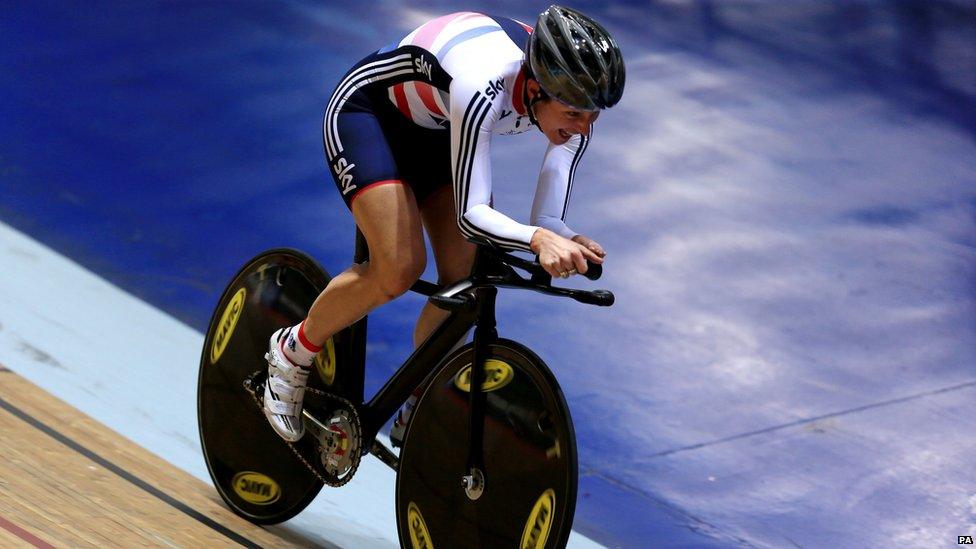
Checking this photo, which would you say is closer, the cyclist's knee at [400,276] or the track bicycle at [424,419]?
the track bicycle at [424,419]

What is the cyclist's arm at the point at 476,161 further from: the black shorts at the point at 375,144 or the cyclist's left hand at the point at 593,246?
the black shorts at the point at 375,144

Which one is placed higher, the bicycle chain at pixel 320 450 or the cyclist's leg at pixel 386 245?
the cyclist's leg at pixel 386 245

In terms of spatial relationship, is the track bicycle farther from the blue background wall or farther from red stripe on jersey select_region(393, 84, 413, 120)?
the blue background wall

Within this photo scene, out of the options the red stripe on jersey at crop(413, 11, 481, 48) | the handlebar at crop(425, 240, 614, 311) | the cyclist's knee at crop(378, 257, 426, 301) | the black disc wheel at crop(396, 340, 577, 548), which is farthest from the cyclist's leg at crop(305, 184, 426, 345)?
the red stripe on jersey at crop(413, 11, 481, 48)

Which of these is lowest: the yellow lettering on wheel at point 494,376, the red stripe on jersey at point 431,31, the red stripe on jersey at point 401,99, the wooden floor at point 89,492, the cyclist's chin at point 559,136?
the wooden floor at point 89,492

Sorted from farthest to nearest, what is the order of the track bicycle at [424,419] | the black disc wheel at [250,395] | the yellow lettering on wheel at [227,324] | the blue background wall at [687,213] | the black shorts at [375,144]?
the blue background wall at [687,213] < the yellow lettering on wheel at [227,324] < the black disc wheel at [250,395] < the black shorts at [375,144] < the track bicycle at [424,419]

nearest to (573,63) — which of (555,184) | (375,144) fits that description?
(555,184)

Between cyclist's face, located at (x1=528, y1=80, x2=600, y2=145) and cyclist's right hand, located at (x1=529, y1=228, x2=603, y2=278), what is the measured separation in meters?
0.30

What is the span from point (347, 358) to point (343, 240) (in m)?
2.19

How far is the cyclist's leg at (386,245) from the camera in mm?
2875

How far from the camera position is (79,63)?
6.70 metres

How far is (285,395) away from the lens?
10.4 ft

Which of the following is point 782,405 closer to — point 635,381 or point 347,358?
point 635,381

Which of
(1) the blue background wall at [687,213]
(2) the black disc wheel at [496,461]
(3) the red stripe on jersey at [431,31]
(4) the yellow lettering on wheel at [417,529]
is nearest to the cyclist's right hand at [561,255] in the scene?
(2) the black disc wheel at [496,461]
